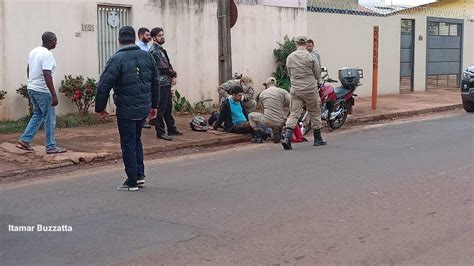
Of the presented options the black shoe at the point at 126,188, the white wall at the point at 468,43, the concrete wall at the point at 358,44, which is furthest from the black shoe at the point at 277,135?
the white wall at the point at 468,43

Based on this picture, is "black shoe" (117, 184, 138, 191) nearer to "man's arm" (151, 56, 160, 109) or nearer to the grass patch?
"man's arm" (151, 56, 160, 109)

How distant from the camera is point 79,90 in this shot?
1213 cm

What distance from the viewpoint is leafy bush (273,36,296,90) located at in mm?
16625

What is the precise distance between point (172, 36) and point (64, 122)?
11.5 ft

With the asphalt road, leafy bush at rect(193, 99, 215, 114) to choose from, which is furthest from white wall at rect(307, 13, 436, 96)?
the asphalt road

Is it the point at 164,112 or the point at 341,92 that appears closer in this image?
the point at 164,112

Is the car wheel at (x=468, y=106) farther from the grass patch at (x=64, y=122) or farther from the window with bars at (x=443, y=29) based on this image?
the grass patch at (x=64, y=122)

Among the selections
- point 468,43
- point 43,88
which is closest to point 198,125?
point 43,88

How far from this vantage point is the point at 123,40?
23.1ft

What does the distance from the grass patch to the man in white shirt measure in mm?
1708

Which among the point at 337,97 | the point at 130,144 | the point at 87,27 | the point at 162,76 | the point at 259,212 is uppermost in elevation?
the point at 87,27

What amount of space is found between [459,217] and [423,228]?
570 mm

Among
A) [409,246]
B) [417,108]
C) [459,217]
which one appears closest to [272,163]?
[459,217]

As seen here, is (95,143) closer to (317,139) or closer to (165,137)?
(165,137)
